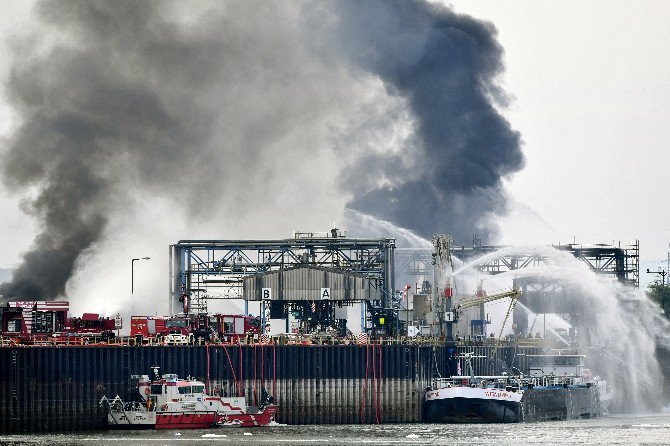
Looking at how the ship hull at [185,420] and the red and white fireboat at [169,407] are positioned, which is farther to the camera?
the ship hull at [185,420]

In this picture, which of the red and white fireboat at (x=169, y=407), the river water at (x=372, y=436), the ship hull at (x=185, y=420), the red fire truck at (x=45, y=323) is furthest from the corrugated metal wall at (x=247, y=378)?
the red fire truck at (x=45, y=323)

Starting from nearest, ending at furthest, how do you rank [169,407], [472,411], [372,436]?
[372,436] → [169,407] → [472,411]

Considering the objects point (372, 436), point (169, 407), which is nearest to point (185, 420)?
point (169, 407)

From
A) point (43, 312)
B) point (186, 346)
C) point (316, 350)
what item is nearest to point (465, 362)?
point (316, 350)

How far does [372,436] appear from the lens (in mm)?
170500

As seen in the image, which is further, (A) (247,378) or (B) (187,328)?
(B) (187,328)

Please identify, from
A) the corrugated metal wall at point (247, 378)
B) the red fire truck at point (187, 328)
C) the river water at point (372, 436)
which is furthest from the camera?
the red fire truck at point (187, 328)

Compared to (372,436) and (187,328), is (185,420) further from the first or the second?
(372,436)

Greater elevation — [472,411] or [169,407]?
[169,407]

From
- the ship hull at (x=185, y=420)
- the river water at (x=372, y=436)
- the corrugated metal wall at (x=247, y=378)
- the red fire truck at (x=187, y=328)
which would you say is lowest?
the river water at (x=372, y=436)

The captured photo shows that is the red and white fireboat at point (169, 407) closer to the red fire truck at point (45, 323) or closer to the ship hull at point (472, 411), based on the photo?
the red fire truck at point (45, 323)

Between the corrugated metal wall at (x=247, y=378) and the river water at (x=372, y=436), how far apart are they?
3.76m

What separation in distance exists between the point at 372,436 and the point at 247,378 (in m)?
20.3

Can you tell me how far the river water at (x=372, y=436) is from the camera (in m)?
164
